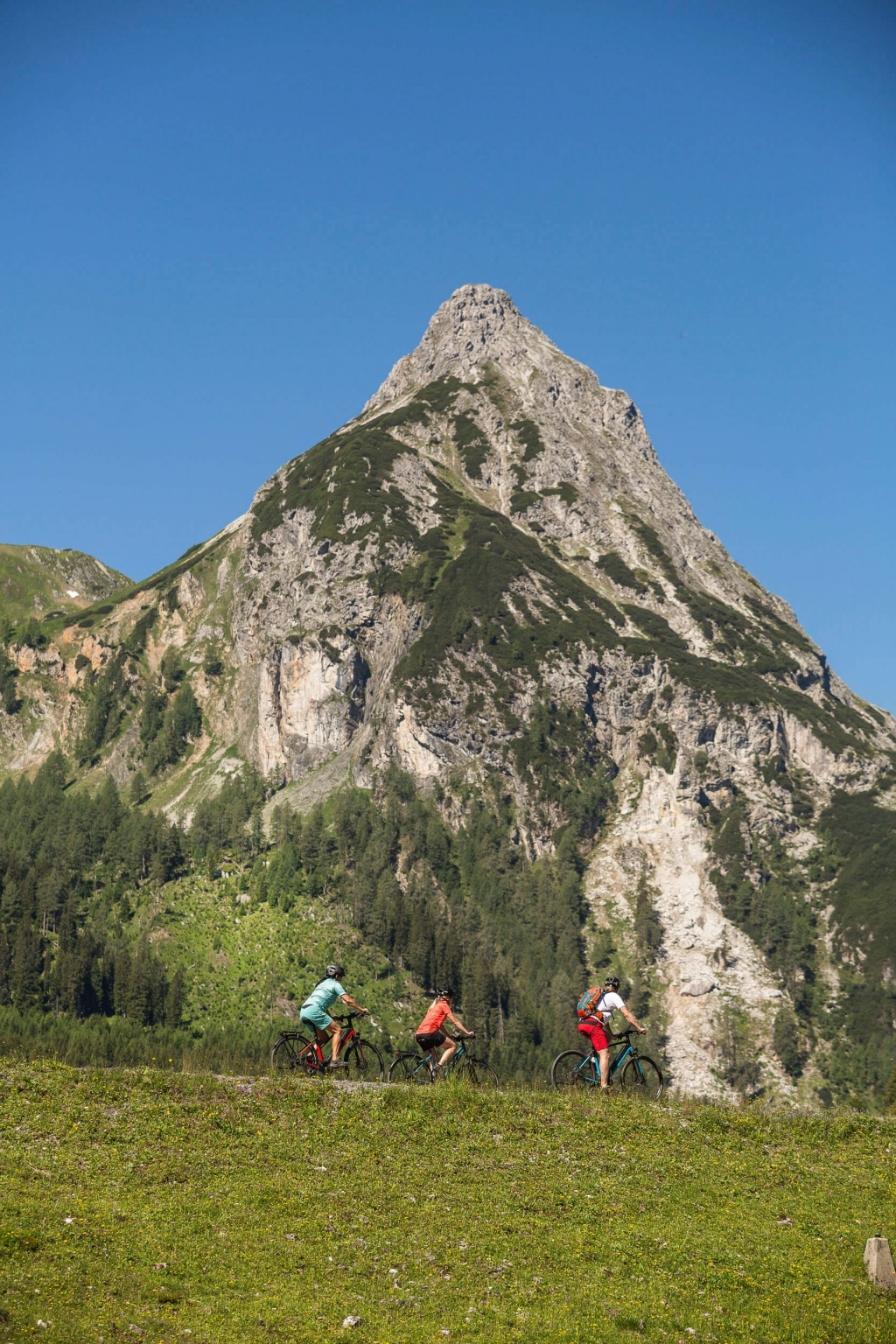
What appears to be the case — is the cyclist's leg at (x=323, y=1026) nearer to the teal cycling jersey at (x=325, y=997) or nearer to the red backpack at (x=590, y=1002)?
the teal cycling jersey at (x=325, y=997)

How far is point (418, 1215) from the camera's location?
23797 millimetres

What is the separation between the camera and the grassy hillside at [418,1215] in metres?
19.8

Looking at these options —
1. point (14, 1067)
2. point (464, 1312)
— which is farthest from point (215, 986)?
point (464, 1312)

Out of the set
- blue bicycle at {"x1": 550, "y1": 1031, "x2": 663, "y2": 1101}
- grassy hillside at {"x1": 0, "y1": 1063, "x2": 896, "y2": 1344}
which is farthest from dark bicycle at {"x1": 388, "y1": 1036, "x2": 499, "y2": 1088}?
grassy hillside at {"x1": 0, "y1": 1063, "x2": 896, "y2": 1344}

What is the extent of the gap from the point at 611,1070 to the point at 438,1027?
17.2ft

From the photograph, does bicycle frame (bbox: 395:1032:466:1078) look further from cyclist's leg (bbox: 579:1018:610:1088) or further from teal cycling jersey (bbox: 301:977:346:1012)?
cyclist's leg (bbox: 579:1018:610:1088)

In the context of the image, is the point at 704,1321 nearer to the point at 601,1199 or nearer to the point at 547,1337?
the point at 547,1337

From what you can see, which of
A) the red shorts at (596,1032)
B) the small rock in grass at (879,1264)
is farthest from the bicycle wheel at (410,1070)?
the small rock in grass at (879,1264)

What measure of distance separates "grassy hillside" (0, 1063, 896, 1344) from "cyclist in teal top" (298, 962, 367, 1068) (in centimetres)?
260

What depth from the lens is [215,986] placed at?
195 m

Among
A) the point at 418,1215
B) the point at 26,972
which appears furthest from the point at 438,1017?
the point at 26,972

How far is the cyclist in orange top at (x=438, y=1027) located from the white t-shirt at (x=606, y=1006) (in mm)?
3580

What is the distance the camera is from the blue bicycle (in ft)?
112

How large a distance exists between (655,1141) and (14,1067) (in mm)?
16569
